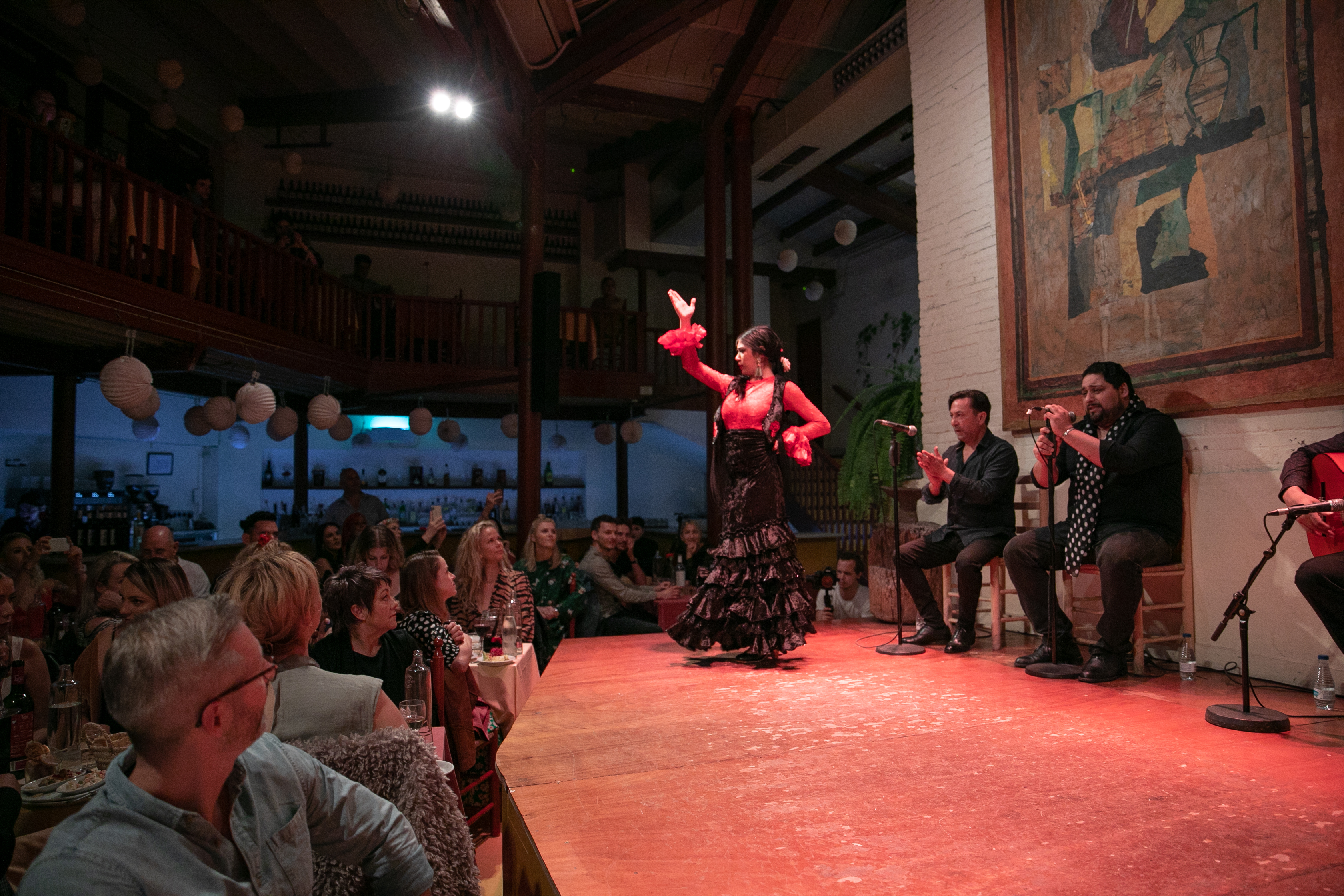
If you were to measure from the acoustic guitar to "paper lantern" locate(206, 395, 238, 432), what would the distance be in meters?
6.87

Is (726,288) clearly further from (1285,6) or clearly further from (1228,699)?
(1228,699)

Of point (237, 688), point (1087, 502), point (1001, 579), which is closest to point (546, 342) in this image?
point (1001, 579)

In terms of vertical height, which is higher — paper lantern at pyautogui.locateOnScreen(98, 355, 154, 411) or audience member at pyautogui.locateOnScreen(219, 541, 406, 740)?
paper lantern at pyautogui.locateOnScreen(98, 355, 154, 411)

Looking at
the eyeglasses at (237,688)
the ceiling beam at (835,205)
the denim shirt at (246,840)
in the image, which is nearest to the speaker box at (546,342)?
the ceiling beam at (835,205)

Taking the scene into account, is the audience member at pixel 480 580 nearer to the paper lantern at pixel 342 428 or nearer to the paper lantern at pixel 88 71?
the paper lantern at pixel 342 428

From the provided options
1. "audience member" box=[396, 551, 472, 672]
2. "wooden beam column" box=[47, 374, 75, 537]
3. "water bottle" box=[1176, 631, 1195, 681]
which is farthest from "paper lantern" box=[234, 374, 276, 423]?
"water bottle" box=[1176, 631, 1195, 681]

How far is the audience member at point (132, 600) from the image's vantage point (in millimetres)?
2674

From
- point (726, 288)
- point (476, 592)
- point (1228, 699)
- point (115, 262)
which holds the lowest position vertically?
point (1228, 699)

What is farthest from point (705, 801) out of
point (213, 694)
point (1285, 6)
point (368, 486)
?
point (368, 486)

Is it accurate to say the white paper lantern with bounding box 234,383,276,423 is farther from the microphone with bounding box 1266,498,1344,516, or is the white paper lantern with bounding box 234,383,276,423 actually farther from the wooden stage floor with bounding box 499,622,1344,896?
the microphone with bounding box 1266,498,1344,516

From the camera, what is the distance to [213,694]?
115cm

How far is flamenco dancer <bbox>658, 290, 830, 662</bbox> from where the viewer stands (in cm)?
363

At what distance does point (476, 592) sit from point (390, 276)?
8.17 metres

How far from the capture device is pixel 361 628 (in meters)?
2.53
